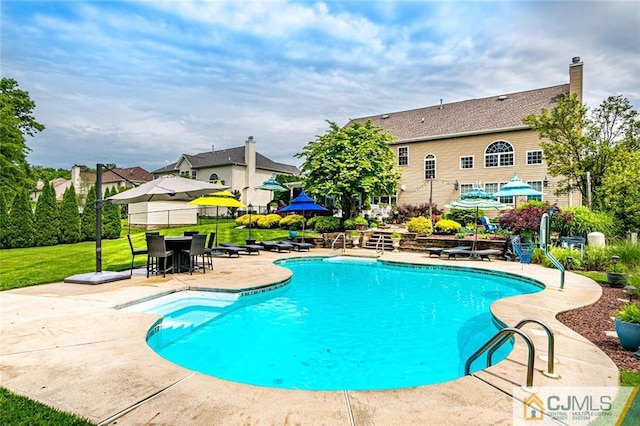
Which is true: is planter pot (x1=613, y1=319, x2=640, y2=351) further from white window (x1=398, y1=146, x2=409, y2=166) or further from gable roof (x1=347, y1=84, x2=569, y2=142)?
white window (x1=398, y1=146, x2=409, y2=166)

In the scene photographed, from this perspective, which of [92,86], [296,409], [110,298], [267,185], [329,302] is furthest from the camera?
[267,185]

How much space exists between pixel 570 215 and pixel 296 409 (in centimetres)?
1505

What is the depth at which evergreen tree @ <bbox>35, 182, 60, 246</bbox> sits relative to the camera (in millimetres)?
17731

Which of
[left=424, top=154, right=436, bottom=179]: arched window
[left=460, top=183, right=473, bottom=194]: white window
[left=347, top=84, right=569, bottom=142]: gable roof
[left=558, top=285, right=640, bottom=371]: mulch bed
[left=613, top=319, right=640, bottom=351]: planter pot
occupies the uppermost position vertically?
[left=347, top=84, right=569, bottom=142]: gable roof

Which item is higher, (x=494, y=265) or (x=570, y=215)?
(x=570, y=215)

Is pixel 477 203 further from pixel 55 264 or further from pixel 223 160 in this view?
pixel 223 160

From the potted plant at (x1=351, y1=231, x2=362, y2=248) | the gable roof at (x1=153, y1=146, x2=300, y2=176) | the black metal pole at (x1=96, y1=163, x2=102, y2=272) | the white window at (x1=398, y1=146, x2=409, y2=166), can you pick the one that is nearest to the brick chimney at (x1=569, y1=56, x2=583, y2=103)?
the white window at (x1=398, y1=146, x2=409, y2=166)

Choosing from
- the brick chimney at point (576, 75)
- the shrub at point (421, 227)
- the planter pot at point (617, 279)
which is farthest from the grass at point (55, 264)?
the brick chimney at point (576, 75)

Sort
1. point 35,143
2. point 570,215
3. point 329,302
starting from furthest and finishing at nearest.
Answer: point 35,143 → point 570,215 → point 329,302

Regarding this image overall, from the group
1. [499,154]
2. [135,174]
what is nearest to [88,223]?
[499,154]

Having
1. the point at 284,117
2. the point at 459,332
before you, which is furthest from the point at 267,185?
the point at 459,332

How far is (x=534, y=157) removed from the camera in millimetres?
22531

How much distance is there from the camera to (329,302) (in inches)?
328

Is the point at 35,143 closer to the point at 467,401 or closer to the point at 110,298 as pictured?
the point at 110,298
